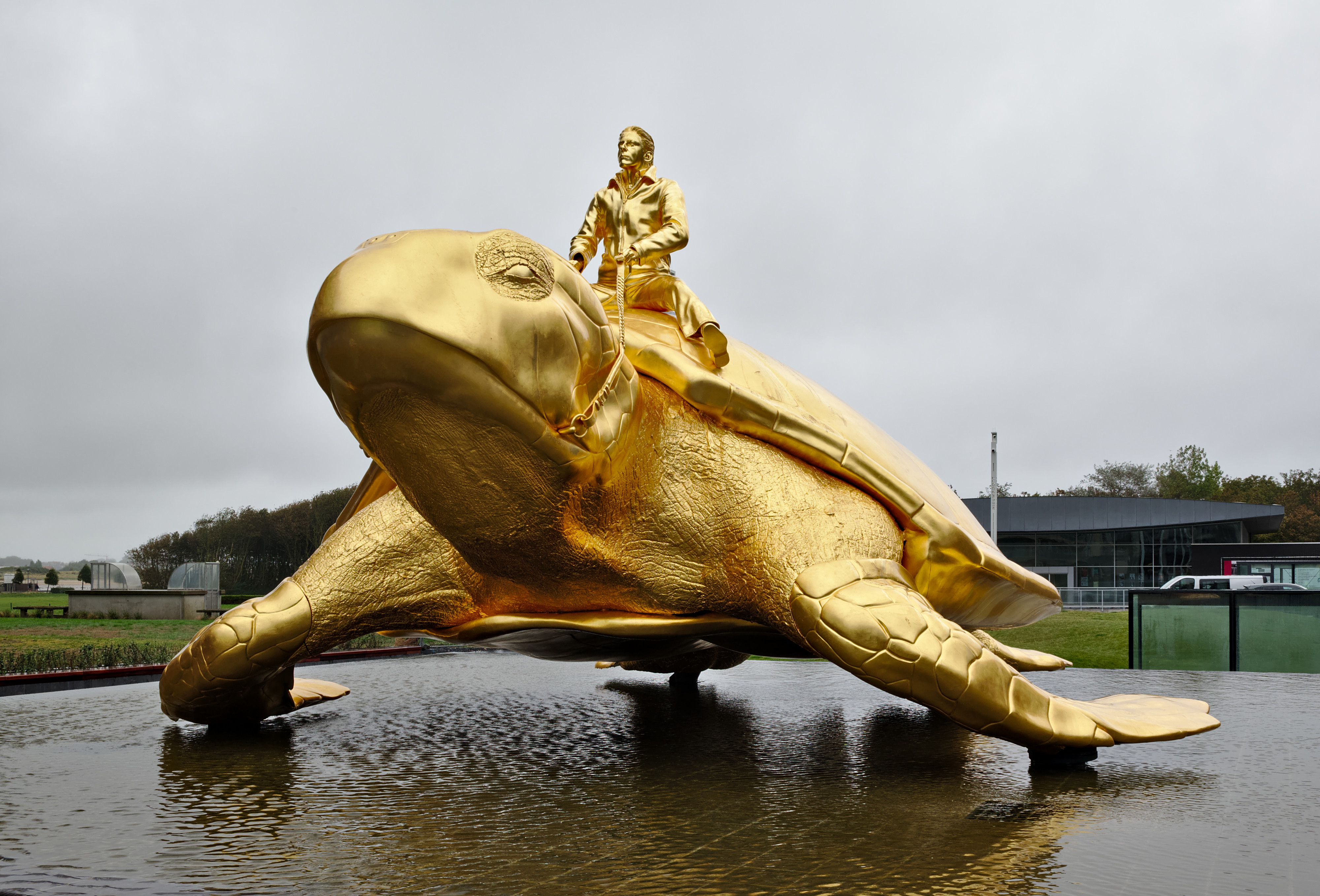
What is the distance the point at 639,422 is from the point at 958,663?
1798mm

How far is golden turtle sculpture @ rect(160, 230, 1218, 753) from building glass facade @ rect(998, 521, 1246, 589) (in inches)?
1768

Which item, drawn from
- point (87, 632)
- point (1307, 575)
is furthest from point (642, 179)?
point (1307, 575)

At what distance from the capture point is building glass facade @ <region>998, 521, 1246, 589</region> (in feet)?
153

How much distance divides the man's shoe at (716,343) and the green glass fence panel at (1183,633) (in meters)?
8.97

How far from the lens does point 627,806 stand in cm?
353

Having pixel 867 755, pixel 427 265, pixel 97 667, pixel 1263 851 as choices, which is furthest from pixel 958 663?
pixel 97 667

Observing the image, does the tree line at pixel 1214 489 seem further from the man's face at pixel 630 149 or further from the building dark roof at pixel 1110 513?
the man's face at pixel 630 149

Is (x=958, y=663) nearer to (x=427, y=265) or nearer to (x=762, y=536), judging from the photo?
(x=762, y=536)

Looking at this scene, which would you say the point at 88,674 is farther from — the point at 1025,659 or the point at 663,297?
the point at 1025,659

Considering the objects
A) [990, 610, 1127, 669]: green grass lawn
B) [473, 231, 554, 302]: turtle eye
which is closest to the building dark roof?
[990, 610, 1127, 669]: green grass lawn

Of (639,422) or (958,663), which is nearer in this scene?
(958,663)

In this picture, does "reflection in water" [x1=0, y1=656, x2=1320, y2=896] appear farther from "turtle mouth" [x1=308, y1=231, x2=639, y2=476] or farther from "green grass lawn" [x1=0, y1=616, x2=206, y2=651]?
"green grass lawn" [x1=0, y1=616, x2=206, y2=651]

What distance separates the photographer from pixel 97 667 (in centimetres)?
953

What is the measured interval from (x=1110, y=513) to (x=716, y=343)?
46.2m
